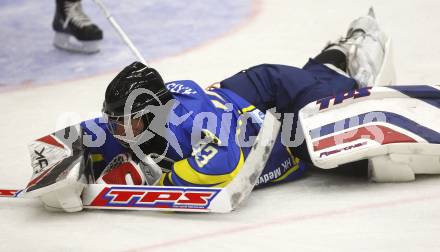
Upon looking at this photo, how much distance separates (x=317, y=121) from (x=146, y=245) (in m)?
0.77

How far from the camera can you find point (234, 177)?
2580 millimetres

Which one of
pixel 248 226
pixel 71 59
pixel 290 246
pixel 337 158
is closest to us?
pixel 290 246

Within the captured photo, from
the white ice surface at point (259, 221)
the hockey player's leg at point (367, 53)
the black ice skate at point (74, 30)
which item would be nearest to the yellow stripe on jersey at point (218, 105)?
the white ice surface at point (259, 221)

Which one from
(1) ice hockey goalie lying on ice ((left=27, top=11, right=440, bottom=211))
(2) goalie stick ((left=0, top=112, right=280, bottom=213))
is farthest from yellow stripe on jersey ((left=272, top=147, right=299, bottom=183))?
(2) goalie stick ((left=0, top=112, right=280, bottom=213))

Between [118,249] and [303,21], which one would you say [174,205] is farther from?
[303,21]

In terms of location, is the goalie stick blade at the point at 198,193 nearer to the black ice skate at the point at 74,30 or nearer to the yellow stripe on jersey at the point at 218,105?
the yellow stripe on jersey at the point at 218,105

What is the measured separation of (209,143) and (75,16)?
2.40 meters

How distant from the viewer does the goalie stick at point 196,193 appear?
2547 mm

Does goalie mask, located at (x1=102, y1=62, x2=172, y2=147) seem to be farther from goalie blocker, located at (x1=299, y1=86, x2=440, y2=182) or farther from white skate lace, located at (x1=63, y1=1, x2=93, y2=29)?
white skate lace, located at (x1=63, y1=1, x2=93, y2=29)

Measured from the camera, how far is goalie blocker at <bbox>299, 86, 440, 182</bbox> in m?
2.64

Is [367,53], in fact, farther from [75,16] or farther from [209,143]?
[75,16]

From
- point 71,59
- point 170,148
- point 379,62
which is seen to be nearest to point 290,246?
point 170,148

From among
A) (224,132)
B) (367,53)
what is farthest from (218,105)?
(367,53)

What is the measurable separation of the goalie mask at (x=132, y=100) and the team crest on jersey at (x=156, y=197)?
17 centimetres
